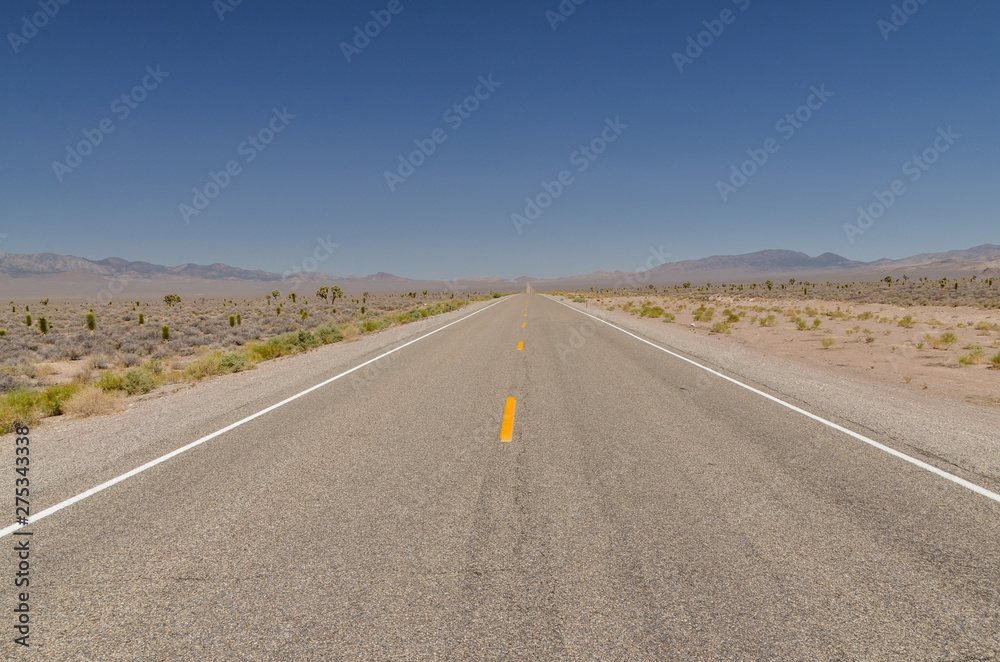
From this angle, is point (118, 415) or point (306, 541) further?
point (118, 415)

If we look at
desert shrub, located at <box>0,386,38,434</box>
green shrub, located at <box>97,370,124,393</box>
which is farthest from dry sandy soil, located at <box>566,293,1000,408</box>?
green shrub, located at <box>97,370,124,393</box>

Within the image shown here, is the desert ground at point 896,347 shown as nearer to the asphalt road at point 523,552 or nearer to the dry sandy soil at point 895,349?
the dry sandy soil at point 895,349

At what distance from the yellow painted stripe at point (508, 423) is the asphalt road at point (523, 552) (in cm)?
16

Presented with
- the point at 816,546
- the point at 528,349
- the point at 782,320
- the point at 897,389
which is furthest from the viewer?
the point at 782,320

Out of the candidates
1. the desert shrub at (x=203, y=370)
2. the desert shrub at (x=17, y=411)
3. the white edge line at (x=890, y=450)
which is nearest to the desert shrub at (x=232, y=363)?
the desert shrub at (x=203, y=370)

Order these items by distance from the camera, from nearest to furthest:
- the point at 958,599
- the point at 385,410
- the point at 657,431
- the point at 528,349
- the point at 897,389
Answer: the point at 958,599 → the point at 657,431 → the point at 385,410 → the point at 897,389 → the point at 528,349

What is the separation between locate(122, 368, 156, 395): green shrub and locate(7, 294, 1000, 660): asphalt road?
192 inches

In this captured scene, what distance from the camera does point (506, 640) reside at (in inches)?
99.9

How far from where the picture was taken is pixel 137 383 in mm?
10047

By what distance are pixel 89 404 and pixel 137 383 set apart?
7.02 feet

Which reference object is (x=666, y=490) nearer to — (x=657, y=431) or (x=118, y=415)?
(x=657, y=431)

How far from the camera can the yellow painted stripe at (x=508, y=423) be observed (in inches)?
236

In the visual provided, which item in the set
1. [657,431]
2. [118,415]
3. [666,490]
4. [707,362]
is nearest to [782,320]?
[707,362]

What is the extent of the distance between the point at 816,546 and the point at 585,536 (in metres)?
1.55
